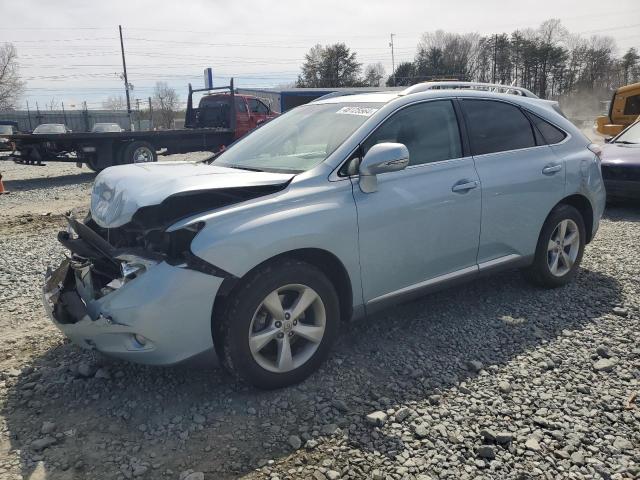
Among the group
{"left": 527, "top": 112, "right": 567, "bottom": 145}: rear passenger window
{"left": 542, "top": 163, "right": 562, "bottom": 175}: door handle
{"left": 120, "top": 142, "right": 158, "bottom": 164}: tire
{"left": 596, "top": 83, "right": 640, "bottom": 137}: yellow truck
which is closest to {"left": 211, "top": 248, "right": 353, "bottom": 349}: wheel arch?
{"left": 542, "top": 163, "right": 562, "bottom": 175}: door handle

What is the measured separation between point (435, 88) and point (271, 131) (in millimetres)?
1358

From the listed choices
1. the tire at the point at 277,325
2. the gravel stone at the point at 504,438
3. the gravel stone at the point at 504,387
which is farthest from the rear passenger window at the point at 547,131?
the gravel stone at the point at 504,438

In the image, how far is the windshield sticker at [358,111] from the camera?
3.70 meters

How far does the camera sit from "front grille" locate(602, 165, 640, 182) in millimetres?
7969

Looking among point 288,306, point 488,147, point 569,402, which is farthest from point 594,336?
point 288,306

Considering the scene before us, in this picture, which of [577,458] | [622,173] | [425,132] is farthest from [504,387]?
[622,173]

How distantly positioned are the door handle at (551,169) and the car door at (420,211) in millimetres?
877

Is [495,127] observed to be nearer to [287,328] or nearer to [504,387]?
[504,387]

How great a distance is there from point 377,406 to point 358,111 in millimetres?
2039

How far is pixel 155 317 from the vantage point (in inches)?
108

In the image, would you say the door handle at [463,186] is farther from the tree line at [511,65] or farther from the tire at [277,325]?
the tree line at [511,65]

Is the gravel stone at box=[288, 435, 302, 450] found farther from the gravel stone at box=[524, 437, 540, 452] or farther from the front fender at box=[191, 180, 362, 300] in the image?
the gravel stone at box=[524, 437, 540, 452]

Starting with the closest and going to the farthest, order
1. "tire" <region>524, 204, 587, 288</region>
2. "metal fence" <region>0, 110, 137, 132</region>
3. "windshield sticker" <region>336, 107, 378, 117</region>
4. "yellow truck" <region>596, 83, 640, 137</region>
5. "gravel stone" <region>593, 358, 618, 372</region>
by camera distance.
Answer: "gravel stone" <region>593, 358, 618, 372</region> < "windshield sticker" <region>336, 107, 378, 117</region> < "tire" <region>524, 204, 587, 288</region> < "yellow truck" <region>596, 83, 640, 137</region> < "metal fence" <region>0, 110, 137, 132</region>

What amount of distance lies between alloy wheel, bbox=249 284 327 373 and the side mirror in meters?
0.83
